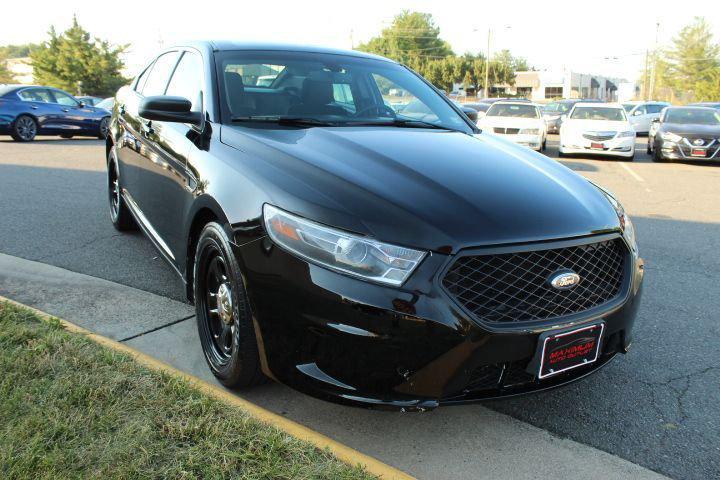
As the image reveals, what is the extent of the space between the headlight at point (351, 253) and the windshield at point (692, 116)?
52.1 ft

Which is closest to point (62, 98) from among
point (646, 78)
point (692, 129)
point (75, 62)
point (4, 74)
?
point (692, 129)

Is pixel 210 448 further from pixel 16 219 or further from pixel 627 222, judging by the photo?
pixel 16 219

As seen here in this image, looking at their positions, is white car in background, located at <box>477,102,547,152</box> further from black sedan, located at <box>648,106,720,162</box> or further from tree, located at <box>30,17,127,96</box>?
tree, located at <box>30,17,127,96</box>

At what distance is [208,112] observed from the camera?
3430 mm

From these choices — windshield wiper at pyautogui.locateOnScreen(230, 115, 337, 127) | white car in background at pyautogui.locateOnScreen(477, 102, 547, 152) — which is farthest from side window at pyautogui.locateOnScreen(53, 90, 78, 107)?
windshield wiper at pyautogui.locateOnScreen(230, 115, 337, 127)

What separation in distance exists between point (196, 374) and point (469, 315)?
1549 mm

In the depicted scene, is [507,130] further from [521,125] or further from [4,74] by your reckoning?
[4,74]

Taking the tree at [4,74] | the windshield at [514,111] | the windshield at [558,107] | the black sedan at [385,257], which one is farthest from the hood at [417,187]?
the tree at [4,74]

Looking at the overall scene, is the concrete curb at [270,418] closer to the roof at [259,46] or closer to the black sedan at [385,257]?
the black sedan at [385,257]

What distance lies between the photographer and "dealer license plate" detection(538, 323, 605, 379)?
2432mm

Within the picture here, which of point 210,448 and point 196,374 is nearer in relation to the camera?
point 210,448

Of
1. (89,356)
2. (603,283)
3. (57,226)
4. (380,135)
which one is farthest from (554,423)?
(57,226)

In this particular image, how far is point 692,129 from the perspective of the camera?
48.8 ft

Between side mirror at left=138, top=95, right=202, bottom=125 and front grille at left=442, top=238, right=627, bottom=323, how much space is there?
1.77 meters
